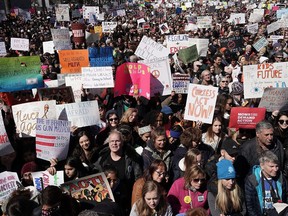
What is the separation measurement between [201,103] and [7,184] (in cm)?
320

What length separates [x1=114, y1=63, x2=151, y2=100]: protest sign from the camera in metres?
7.79

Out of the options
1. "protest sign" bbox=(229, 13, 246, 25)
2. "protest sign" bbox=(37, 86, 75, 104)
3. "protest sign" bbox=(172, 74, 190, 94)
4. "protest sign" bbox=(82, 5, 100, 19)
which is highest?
"protest sign" bbox=(82, 5, 100, 19)

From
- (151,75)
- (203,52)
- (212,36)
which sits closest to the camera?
(151,75)

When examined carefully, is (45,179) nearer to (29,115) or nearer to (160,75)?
(29,115)

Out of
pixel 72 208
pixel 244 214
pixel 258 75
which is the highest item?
pixel 258 75

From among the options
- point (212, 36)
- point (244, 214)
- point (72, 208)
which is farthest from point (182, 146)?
point (212, 36)

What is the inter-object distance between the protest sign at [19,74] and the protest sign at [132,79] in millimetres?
1433

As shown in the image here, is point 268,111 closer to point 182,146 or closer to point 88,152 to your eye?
point 182,146

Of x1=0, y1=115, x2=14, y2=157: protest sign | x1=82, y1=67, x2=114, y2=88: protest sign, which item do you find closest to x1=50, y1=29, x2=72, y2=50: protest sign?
x1=82, y1=67, x2=114, y2=88: protest sign

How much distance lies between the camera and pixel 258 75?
7.39 meters

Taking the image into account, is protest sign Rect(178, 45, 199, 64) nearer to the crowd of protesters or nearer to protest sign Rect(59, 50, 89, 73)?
protest sign Rect(59, 50, 89, 73)

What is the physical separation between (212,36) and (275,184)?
15.0 m

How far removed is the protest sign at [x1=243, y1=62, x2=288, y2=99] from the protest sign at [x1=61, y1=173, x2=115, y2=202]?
3716mm

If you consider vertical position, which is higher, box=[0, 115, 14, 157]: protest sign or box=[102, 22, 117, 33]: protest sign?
box=[102, 22, 117, 33]: protest sign
